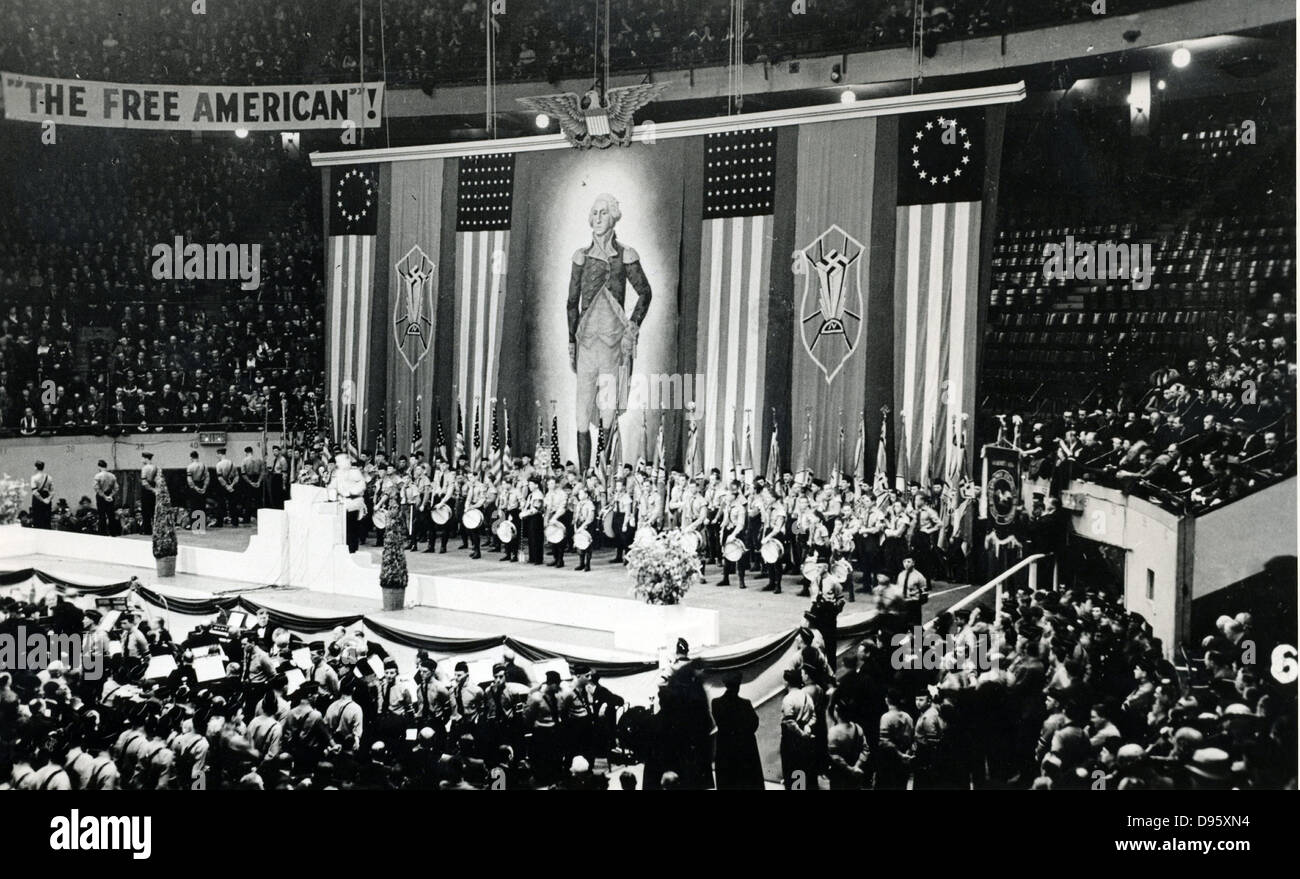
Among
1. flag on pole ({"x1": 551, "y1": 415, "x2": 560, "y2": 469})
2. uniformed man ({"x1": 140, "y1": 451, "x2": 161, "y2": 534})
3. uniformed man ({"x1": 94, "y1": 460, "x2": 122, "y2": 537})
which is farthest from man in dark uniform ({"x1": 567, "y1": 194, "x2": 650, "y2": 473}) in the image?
uniformed man ({"x1": 94, "y1": 460, "x2": 122, "y2": 537})

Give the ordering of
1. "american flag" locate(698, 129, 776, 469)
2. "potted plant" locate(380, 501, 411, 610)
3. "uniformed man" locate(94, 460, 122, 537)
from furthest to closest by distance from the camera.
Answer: "uniformed man" locate(94, 460, 122, 537) → "american flag" locate(698, 129, 776, 469) → "potted plant" locate(380, 501, 411, 610)

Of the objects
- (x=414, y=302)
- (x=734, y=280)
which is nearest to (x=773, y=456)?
(x=734, y=280)

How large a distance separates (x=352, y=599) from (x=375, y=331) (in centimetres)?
291

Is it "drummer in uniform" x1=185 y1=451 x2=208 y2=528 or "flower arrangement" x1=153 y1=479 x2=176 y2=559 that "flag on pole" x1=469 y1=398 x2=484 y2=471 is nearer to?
"drummer in uniform" x1=185 y1=451 x2=208 y2=528

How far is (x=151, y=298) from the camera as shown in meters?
11.8

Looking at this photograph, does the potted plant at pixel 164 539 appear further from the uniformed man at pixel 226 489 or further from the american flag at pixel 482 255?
the american flag at pixel 482 255

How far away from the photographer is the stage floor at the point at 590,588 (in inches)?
422

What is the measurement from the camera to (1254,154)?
32.9 feet

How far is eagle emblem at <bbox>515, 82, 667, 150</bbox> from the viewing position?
38.8 feet

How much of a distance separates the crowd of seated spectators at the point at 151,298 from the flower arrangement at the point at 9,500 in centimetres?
54

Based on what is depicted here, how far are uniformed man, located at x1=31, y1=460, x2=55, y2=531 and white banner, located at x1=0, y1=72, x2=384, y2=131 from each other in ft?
11.9

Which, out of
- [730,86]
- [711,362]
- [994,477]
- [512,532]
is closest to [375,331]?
[512,532]

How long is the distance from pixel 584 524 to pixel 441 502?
1645 millimetres
